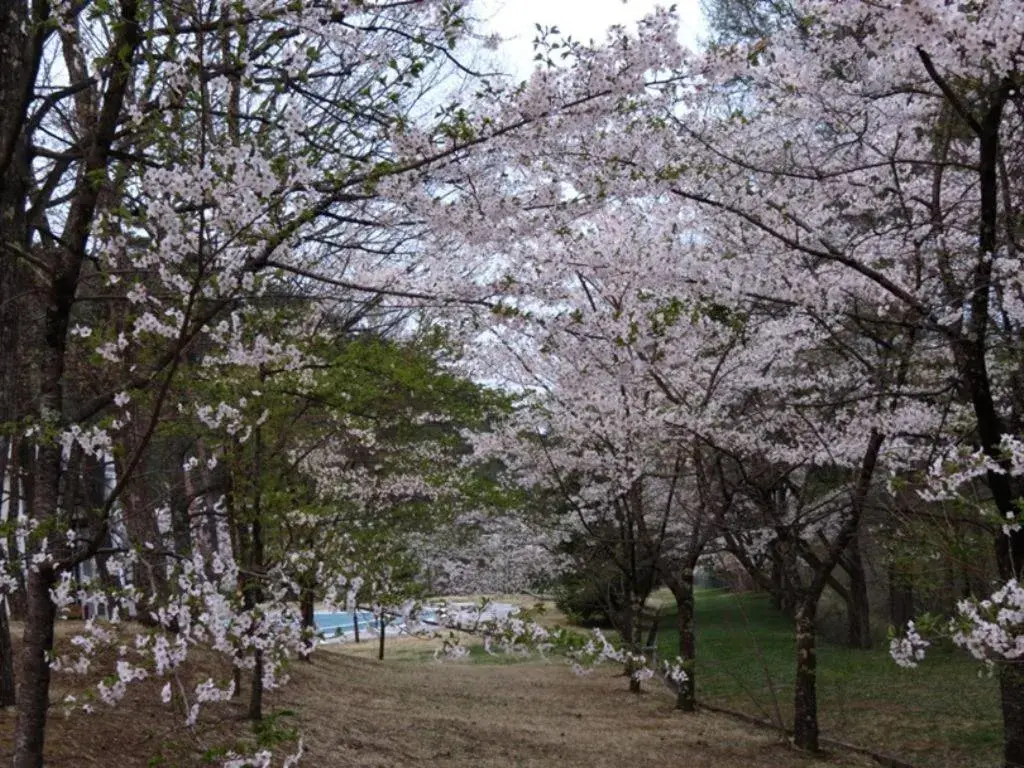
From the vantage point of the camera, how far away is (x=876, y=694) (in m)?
12.5

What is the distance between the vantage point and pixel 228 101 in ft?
21.7

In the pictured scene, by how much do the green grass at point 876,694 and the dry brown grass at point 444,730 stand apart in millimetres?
893

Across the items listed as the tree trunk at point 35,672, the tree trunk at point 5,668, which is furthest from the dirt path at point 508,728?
the tree trunk at point 35,672

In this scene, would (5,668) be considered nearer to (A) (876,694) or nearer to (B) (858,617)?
(A) (876,694)

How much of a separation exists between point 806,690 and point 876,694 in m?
3.75

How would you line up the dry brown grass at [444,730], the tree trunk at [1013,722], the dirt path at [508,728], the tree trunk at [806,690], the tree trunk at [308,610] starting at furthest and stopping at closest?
the tree trunk at [806,690], the dirt path at [508,728], the tree trunk at [1013,722], the dry brown grass at [444,730], the tree trunk at [308,610]

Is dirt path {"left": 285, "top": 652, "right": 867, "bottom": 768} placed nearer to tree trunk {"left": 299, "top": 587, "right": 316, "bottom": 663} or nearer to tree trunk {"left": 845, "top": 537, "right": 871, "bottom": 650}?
tree trunk {"left": 299, "top": 587, "right": 316, "bottom": 663}

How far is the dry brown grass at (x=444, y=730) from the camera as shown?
6742 mm

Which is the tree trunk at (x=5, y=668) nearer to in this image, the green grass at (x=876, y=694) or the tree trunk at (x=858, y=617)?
the green grass at (x=876, y=694)

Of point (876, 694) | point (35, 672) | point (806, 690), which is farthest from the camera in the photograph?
point (876, 694)

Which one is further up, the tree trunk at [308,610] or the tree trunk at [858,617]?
the tree trunk at [308,610]

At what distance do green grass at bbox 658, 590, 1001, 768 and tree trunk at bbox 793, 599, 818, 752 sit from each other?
1.07 feet

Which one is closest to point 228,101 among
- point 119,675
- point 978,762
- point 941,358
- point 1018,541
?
point 119,675

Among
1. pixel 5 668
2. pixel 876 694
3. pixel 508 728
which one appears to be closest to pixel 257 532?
pixel 5 668
